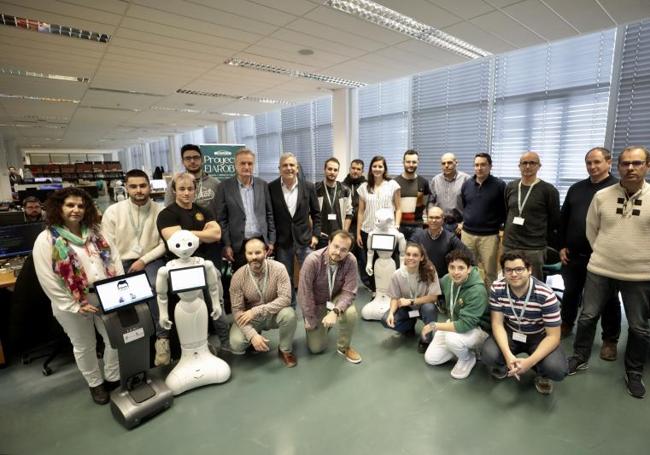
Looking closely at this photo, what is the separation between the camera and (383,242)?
3090mm

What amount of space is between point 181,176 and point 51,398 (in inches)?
67.1

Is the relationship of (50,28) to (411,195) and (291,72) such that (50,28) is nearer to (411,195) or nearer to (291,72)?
(291,72)

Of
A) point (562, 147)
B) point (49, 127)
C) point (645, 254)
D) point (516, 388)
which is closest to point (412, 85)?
point (562, 147)

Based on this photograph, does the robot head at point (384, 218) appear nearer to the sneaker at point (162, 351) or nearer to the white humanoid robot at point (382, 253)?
the white humanoid robot at point (382, 253)

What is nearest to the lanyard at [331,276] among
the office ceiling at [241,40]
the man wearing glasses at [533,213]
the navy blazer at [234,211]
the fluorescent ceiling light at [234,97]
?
the navy blazer at [234,211]

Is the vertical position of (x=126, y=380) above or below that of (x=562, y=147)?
below

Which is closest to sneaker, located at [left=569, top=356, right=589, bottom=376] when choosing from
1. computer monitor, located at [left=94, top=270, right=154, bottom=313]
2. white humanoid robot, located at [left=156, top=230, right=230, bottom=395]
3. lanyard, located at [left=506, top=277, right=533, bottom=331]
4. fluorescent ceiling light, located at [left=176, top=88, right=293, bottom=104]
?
lanyard, located at [left=506, top=277, right=533, bottom=331]

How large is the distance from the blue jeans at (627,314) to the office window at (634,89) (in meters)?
2.67

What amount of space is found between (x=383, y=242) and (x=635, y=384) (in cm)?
194

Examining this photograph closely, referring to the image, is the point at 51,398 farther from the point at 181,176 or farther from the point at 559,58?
the point at 559,58

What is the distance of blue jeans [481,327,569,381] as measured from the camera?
2053 millimetres

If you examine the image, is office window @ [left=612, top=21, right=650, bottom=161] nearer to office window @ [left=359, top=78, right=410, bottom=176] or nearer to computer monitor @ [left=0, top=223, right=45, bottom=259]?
office window @ [left=359, top=78, right=410, bottom=176]

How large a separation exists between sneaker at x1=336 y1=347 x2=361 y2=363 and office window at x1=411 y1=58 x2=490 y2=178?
3903 mm

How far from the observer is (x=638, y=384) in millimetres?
2104
